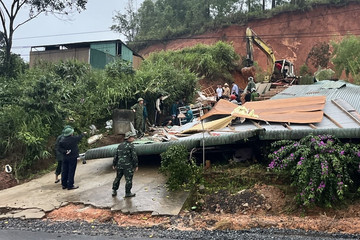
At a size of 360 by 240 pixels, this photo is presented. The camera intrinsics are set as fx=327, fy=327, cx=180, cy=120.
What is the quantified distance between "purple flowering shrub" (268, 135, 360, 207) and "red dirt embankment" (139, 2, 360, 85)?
106 feet

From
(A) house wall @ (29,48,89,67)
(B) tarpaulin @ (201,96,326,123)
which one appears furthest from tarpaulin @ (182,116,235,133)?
(A) house wall @ (29,48,89,67)

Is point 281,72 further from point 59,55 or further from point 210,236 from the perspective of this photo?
point 210,236

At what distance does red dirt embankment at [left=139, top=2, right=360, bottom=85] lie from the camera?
123 ft

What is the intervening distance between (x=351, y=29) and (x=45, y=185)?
126ft

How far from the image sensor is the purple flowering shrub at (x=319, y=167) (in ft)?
19.4

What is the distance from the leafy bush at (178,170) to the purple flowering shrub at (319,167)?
1.80 metres

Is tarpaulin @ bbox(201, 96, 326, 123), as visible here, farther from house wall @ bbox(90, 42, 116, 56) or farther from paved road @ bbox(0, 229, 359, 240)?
house wall @ bbox(90, 42, 116, 56)

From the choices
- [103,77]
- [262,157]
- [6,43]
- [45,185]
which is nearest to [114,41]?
[6,43]

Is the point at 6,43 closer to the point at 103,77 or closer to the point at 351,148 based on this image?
the point at 103,77

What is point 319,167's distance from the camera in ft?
19.7

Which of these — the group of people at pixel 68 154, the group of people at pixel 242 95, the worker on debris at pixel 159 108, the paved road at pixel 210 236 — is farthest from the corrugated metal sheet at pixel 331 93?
the group of people at pixel 68 154

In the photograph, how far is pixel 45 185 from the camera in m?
9.04

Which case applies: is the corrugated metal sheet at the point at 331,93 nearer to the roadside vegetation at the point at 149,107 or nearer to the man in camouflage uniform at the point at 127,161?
the roadside vegetation at the point at 149,107

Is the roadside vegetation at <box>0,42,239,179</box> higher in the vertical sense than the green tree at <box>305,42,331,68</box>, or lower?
lower
